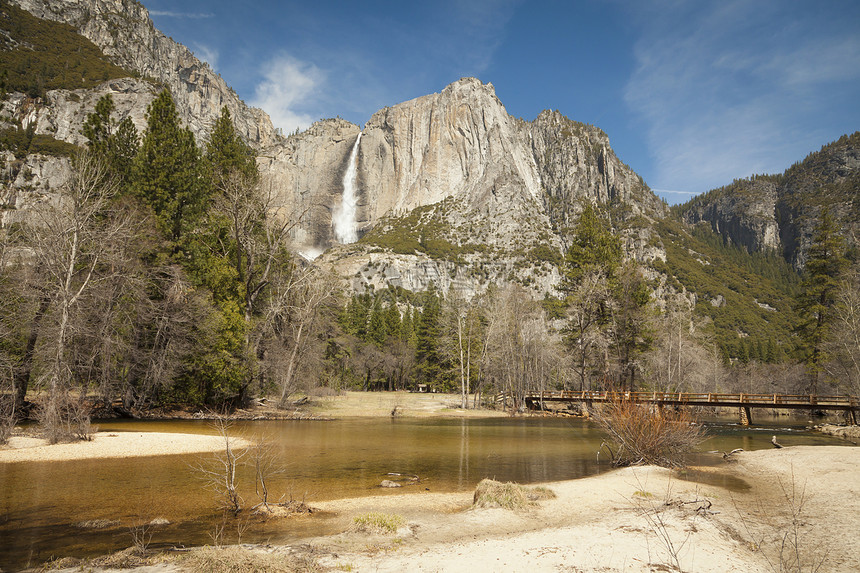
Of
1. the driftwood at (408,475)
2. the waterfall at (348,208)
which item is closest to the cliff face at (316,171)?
the waterfall at (348,208)

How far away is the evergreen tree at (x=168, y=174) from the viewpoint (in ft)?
92.6

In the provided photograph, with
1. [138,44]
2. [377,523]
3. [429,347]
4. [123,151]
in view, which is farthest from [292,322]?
[138,44]

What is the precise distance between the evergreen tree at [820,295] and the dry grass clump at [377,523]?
41.8m

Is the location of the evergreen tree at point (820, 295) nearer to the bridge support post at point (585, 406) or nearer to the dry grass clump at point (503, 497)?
the bridge support post at point (585, 406)

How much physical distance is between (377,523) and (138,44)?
8188 inches

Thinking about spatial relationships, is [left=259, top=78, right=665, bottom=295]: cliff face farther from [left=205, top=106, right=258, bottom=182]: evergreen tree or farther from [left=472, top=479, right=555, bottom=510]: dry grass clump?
[left=472, top=479, right=555, bottom=510]: dry grass clump

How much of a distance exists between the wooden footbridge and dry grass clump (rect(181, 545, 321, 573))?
18370mm

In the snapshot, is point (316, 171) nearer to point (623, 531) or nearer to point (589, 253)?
point (589, 253)

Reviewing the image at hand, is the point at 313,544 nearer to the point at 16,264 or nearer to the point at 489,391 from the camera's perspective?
the point at 16,264

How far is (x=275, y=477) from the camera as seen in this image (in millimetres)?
12617

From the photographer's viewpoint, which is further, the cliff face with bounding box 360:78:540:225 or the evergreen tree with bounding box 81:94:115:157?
the cliff face with bounding box 360:78:540:225

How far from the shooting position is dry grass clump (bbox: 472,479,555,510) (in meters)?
9.78

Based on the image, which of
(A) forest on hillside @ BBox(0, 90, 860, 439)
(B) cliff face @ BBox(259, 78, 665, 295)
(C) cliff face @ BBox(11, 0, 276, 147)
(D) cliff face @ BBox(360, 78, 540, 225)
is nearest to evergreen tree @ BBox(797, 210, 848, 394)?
(A) forest on hillside @ BBox(0, 90, 860, 439)

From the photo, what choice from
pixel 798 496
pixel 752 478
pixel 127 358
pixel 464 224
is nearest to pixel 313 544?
pixel 798 496
